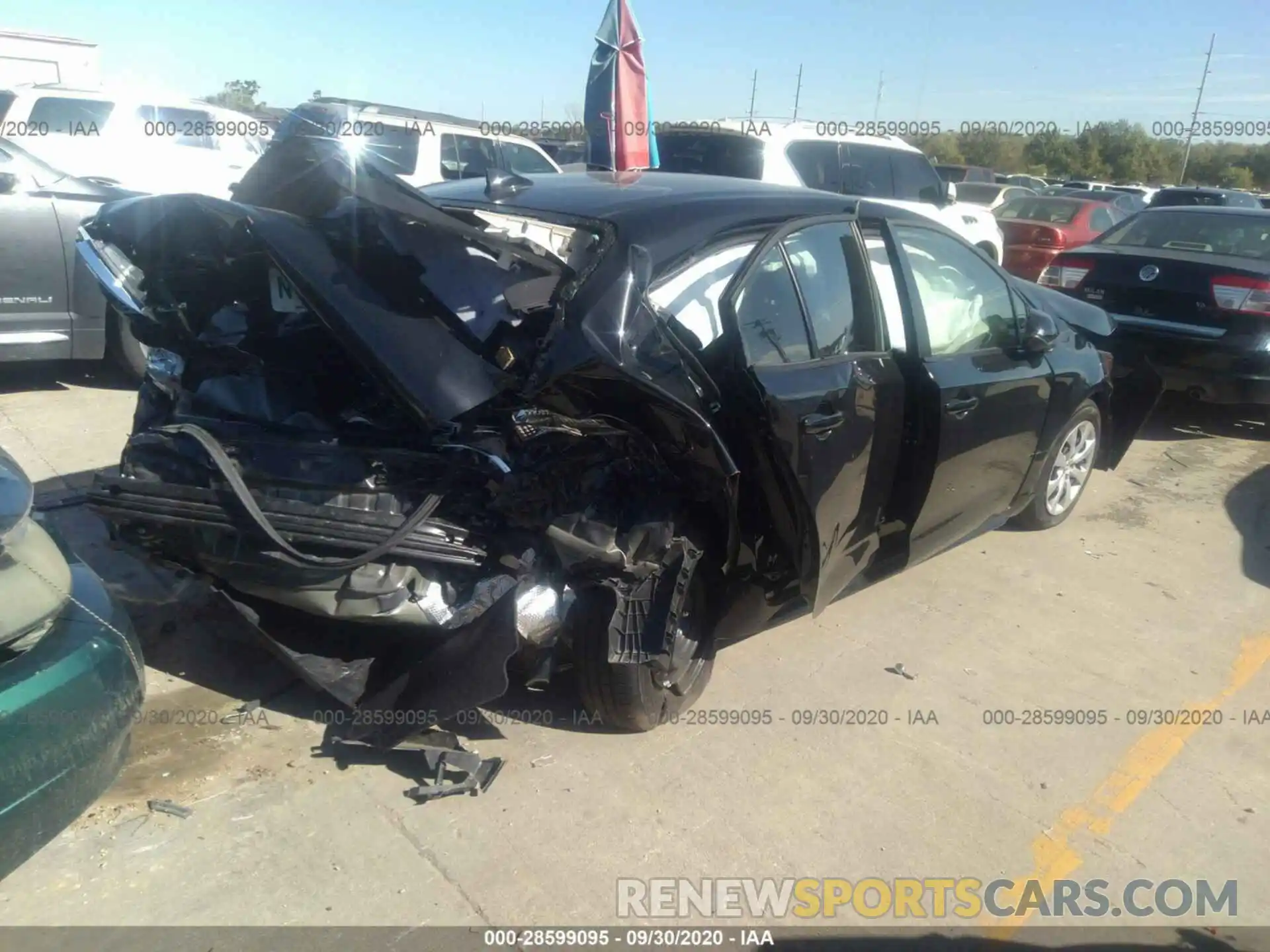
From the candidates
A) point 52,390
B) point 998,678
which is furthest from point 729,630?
point 52,390

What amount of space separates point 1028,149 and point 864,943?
51116mm

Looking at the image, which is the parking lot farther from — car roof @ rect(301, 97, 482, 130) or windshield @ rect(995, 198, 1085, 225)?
windshield @ rect(995, 198, 1085, 225)

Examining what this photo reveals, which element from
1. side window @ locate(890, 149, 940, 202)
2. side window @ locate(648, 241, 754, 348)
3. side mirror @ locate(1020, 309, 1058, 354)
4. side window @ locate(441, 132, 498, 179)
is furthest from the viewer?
side window @ locate(890, 149, 940, 202)

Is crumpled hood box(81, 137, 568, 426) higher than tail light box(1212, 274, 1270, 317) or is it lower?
higher

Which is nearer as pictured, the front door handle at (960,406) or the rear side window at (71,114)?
the front door handle at (960,406)

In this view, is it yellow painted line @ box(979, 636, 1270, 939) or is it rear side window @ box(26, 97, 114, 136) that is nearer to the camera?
yellow painted line @ box(979, 636, 1270, 939)

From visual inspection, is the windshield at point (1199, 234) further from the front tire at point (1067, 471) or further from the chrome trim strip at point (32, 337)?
the chrome trim strip at point (32, 337)

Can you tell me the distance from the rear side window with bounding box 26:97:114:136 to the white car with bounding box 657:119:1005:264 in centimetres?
531

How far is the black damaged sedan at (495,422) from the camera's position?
112 inches

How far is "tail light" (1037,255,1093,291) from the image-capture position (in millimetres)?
7750

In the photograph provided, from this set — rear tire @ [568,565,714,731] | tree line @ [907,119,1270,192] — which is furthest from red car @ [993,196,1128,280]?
tree line @ [907,119,1270,192]

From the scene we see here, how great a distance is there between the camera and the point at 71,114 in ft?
30.5

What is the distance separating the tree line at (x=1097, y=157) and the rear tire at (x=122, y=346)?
41.9 m

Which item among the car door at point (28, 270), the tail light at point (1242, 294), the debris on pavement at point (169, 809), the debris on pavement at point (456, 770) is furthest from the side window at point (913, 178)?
the debris on pavement at point (169, 809)
